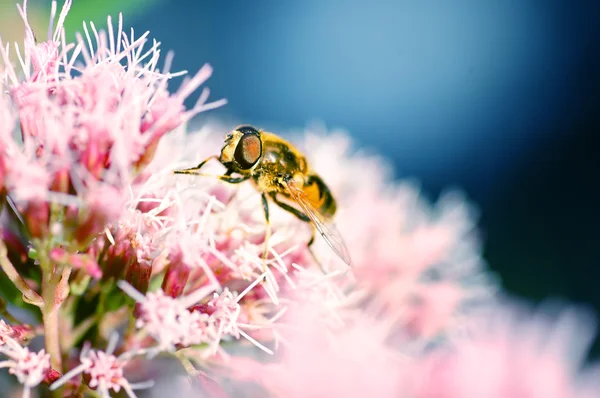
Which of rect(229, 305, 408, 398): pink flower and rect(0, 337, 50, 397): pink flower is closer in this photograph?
rect(0, 337, 50, 397): pink flower

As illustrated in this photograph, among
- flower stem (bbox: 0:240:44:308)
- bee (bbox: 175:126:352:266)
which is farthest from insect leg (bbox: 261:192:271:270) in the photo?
flower stem (bbox: 0:240:44:308)

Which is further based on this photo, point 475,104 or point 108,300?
point 475,104

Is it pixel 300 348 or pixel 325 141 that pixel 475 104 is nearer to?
pixel 325 141

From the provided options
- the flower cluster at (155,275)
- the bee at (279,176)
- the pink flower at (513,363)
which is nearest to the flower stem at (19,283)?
the flower cluster at (155,275)

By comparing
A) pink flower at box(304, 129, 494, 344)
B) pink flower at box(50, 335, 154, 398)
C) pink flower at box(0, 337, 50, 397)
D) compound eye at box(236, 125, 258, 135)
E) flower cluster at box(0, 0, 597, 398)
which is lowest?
pink flower at box(0, 337, 50, 397)

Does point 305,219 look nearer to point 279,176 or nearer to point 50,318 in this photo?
point 279,176

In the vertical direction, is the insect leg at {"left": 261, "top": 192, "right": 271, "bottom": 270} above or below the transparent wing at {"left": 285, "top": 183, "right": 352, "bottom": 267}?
below

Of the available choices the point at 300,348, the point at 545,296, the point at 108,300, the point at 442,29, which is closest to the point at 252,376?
the point at 300,348

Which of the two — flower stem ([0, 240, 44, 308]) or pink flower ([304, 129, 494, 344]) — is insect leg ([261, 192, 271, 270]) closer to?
Result: pink flower ([304, 129, 494, 344])
